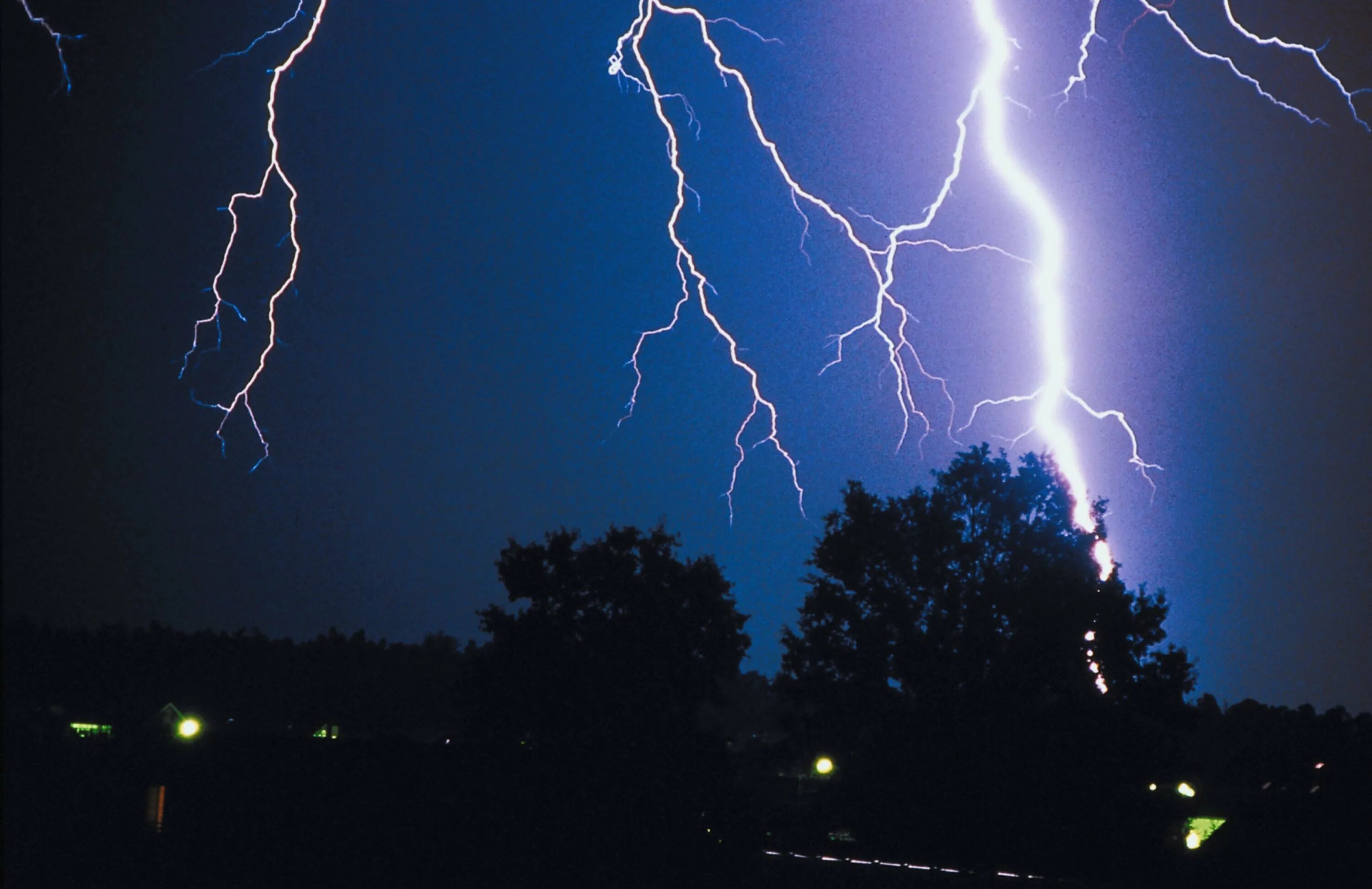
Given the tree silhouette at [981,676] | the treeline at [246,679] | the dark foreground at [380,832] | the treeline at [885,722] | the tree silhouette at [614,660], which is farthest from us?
the treeline at [246,679]

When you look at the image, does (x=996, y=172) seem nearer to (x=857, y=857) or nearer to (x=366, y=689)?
(x=857, y=857)

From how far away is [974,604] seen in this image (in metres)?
17.1

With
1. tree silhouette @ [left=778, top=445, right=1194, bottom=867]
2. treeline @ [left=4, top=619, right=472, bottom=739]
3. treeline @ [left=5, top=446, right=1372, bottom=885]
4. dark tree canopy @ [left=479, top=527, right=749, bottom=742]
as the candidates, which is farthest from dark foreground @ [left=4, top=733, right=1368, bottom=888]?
treeline @ [left=4, top=619, right=472, bottom=739]

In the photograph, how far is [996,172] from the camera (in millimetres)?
14898

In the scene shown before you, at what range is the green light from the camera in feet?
81.3

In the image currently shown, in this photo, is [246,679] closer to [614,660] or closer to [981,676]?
[614,660]

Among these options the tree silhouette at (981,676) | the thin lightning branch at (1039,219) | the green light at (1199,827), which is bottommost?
the green light at (1199,827)

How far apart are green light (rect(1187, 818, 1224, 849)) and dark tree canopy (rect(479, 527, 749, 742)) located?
12.8 m

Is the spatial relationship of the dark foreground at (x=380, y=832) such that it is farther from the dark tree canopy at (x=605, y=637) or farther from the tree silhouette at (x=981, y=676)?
the dark tree canopy at (x=605, y=637)

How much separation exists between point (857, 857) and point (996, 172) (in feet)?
33.8

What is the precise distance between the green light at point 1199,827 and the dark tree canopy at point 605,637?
1285 cm

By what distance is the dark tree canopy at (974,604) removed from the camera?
16125 millimetres

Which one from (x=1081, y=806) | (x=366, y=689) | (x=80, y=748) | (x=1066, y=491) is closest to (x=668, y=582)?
(x=1066, y=491)

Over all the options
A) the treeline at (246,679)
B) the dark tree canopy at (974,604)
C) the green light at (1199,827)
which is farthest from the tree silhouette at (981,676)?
the treeline at (246,679)
